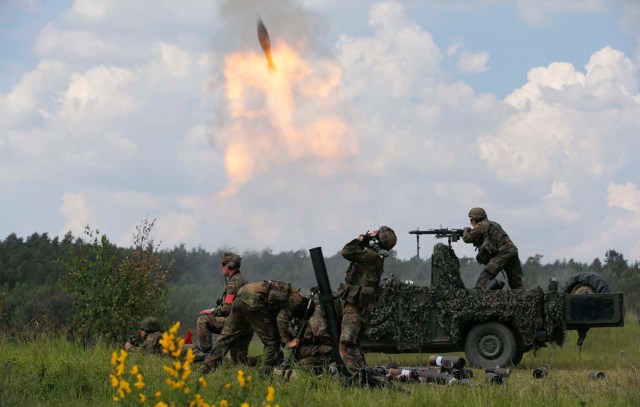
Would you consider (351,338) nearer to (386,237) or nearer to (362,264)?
(362,264)

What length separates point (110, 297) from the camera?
18.2m

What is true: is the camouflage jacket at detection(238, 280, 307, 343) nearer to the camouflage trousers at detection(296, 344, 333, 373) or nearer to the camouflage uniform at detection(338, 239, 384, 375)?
the camouflage trousers at detection(296, 344, 333, 373)

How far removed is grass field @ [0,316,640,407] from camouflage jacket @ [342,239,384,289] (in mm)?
1377

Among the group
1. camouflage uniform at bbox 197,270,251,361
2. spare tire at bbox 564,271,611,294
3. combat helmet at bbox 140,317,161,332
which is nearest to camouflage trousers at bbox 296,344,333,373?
camouflage uniform at bbox 197,270,251,361

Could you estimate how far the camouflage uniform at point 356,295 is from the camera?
12562 millimetres

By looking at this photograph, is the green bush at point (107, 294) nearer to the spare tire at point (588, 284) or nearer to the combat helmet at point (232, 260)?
the combat helmet at point (232, 260)

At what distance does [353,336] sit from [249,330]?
2.10 meters

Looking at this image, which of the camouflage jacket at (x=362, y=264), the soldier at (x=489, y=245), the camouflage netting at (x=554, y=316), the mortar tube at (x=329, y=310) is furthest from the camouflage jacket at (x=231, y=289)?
the camouflage netting at (x=554, y=316)

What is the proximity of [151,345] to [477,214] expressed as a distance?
227 inches

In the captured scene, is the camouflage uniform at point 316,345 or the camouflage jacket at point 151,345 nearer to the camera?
the camouflage uniform at point 316,345

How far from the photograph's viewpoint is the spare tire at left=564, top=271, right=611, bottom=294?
1717cm

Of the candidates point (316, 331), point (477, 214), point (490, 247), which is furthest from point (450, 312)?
point (316, 331)

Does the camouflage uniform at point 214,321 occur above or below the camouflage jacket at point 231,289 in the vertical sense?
below

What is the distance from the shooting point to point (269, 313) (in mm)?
13359
